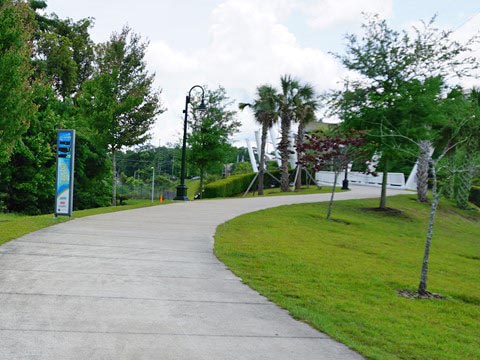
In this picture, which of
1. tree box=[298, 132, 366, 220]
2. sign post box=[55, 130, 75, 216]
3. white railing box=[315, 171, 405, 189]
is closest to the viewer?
sign post box=[55, 130, 75, 216]

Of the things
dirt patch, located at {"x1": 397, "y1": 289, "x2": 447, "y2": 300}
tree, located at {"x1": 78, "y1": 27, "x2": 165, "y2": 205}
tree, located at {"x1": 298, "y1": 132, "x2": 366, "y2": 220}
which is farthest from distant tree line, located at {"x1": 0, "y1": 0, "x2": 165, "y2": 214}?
dirt patch, located at {"x1": 397, "y1": 289, "x2": 447, "y2": 300}

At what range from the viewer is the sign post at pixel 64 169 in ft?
41.5

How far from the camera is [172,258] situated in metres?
8.77

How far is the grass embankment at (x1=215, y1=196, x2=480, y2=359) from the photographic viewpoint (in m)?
5.40

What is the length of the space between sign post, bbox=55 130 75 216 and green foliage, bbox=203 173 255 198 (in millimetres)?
22071

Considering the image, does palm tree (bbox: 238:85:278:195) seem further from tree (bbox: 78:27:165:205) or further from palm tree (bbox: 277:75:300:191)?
tree (bbox: 78:27:165:205)

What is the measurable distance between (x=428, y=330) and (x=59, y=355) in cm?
421

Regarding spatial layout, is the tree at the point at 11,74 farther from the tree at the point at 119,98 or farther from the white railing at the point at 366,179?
the white railing at the point at 366,179

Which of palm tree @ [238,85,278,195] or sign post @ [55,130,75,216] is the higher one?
palm tree @ [238,85,278,195]

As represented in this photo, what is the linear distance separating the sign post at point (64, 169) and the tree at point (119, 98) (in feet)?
44.1

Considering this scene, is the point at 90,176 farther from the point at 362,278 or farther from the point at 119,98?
the point at 362,278

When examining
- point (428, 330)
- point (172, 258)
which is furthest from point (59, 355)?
point (172, 258)

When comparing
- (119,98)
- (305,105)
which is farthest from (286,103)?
(119,98)

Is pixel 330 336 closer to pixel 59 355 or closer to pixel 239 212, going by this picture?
pixel 59 355
